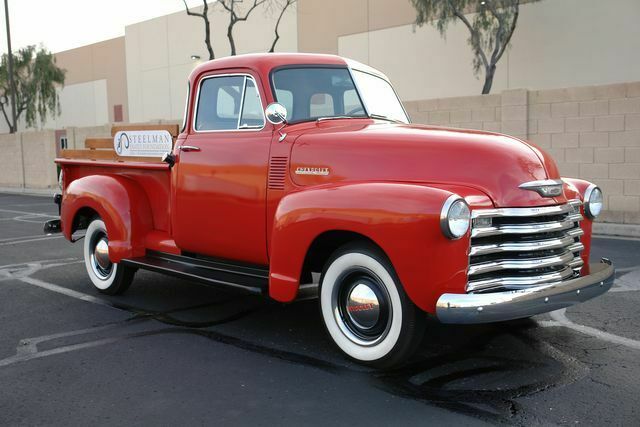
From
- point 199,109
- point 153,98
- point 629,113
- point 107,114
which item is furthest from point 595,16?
point 107,114

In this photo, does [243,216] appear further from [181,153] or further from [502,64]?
[502,64]

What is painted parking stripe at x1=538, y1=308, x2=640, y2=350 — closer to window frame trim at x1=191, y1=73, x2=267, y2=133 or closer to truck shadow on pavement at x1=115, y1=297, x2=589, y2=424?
truck shadow on pavement at x1=115, y1=297, x2=589, y2=424

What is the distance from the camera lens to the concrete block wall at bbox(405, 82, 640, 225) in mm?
10539

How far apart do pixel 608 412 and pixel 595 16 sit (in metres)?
21.8

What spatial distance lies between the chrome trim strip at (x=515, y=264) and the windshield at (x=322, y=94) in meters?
1.79

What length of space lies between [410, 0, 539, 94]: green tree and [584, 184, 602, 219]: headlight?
1953 cm

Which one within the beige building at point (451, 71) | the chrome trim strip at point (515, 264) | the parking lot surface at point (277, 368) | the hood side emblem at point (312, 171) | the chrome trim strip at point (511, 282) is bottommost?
the parking lot surface at point (277, 368)

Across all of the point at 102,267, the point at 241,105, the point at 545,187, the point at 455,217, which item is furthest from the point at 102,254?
the point at 545,187

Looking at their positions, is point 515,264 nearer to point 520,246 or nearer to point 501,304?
point 520,246

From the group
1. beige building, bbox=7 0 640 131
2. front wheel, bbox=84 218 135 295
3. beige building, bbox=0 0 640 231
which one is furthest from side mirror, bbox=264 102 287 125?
beige building, bbox=7 0 640 131

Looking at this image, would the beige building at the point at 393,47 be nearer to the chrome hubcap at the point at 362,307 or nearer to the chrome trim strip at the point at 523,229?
the chrome trim strip at the point at 523,229

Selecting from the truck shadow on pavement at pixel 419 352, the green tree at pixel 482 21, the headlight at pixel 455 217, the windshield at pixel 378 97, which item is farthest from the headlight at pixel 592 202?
the green tree at pixel 482 21

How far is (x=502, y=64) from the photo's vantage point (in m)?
24.6

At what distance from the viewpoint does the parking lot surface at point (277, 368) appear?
3383 mm
